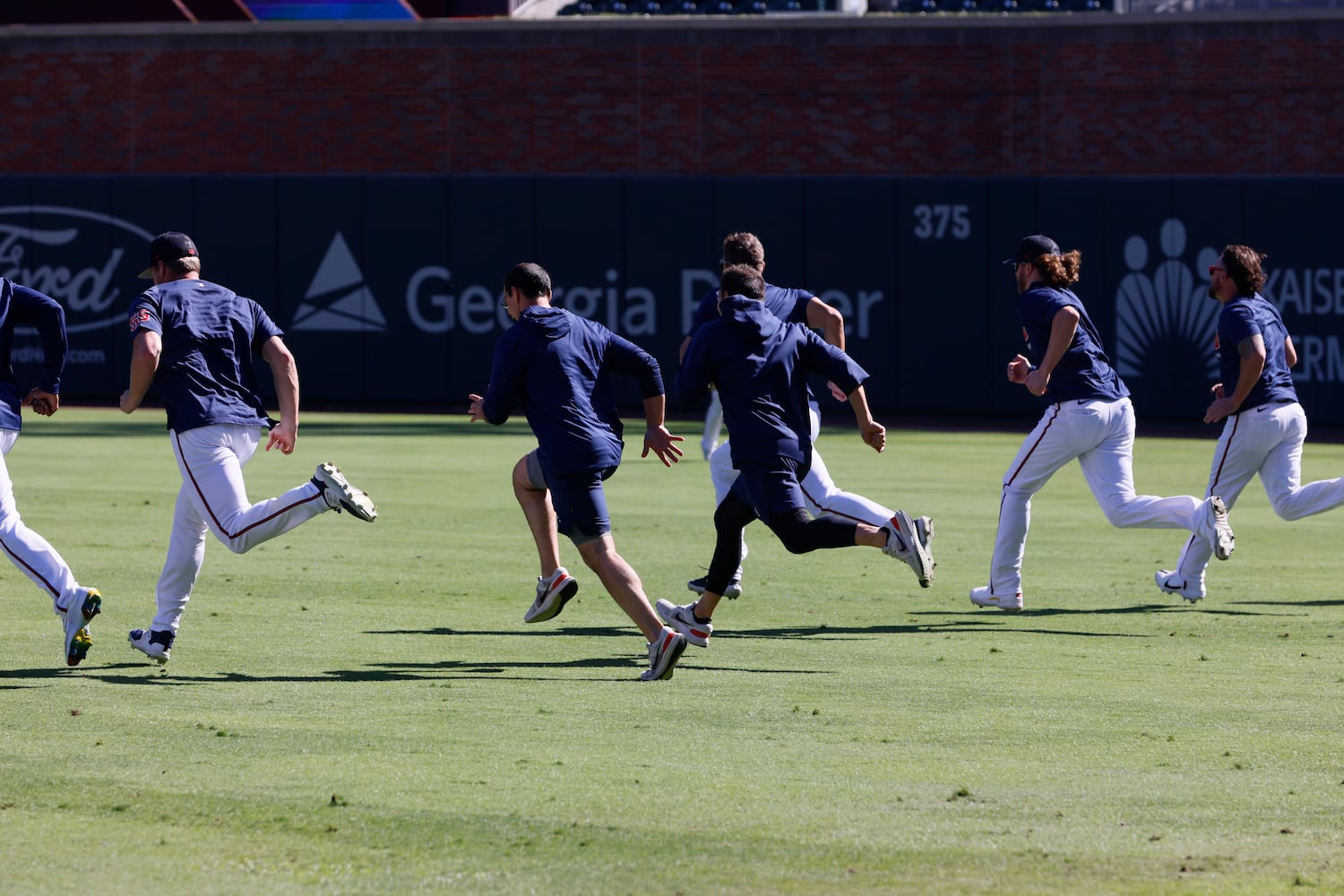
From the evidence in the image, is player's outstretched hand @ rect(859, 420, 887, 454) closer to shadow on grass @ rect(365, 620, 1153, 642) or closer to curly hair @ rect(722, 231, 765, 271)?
shadow on grass @ rect(365, 620, 1153, 642)

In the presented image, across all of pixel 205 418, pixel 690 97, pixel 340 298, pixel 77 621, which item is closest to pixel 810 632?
pixel 205 418

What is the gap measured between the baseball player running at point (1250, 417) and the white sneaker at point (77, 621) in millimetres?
5901

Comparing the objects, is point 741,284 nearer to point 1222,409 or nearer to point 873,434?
point 873,434

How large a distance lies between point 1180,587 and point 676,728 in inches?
175

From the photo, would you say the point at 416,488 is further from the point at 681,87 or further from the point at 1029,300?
the point at 681,87

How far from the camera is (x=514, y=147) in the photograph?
2973 cm

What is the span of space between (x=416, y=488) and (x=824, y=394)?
1017 centimetres

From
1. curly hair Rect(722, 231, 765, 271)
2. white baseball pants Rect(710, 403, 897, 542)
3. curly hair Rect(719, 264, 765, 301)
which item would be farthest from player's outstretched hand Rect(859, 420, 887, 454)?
curly hair Rect(722, 231, 765, 271)

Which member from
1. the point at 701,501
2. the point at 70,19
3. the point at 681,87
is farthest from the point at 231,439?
the point at 70,19

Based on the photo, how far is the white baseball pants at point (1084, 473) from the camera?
10055 millimetres

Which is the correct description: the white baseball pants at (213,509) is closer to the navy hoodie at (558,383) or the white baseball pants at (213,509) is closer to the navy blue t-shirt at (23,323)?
the navy blue t-shirt at (23,323)

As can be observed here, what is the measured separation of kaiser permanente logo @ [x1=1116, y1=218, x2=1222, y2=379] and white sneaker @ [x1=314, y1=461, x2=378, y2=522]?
17.8 m

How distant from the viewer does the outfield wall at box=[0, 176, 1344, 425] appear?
79.0 feet

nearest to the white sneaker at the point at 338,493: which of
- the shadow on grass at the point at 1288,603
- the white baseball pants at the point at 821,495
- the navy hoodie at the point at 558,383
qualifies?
the navy hoodie at the point at 558,383
